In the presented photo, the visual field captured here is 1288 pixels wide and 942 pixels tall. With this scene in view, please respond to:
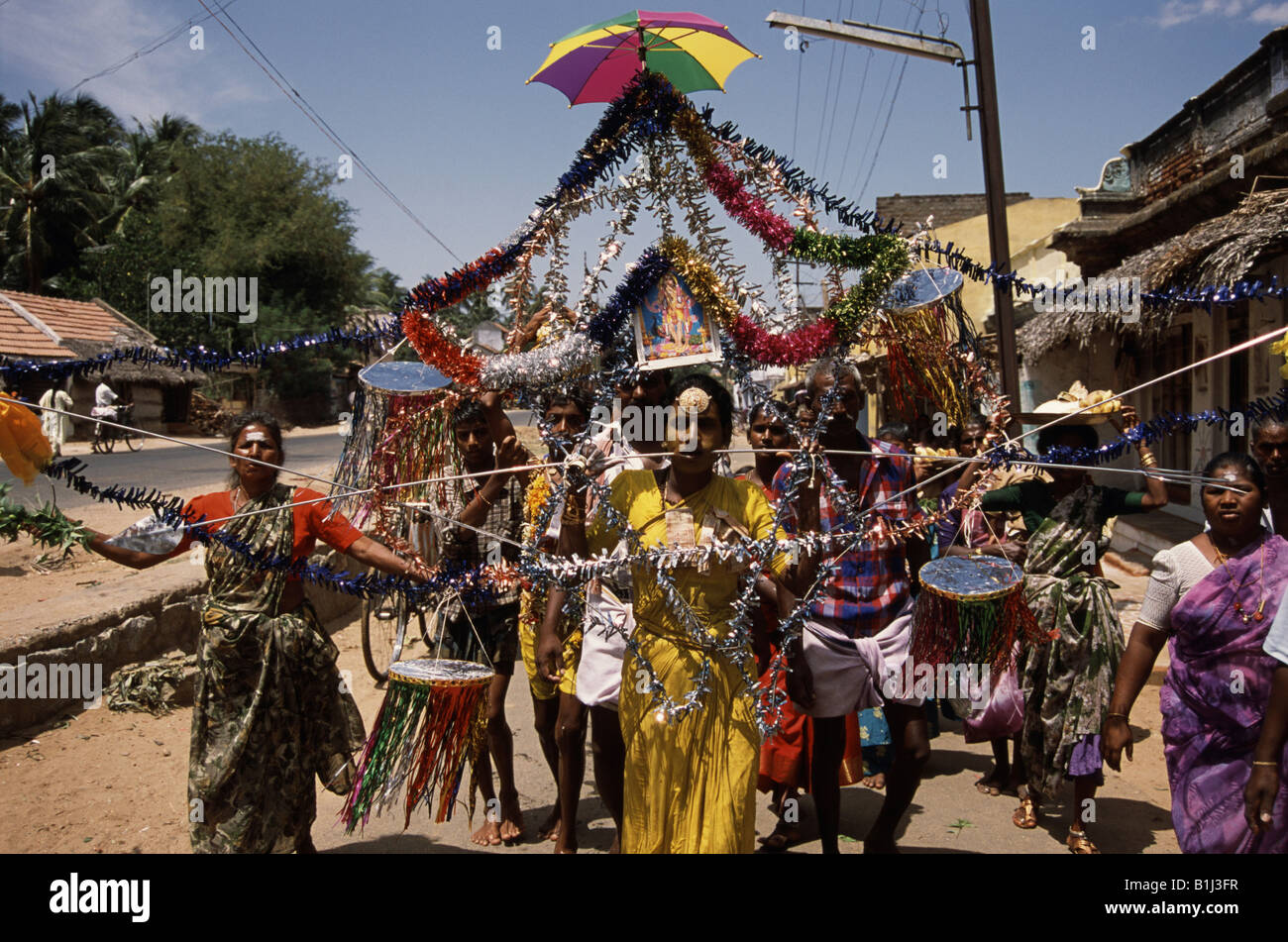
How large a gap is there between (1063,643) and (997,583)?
2.83 ft

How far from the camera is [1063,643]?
14.0 ft

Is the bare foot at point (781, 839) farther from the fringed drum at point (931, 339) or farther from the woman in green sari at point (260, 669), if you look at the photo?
the fringed drum at point (931, 339)

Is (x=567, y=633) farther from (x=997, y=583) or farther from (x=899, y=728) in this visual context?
(x=997, y=583)

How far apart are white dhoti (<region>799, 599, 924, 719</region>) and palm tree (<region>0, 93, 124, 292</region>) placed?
39.1 m

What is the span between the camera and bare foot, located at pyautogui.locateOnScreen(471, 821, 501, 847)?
4.23m

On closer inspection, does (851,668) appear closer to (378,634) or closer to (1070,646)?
(1070,646)

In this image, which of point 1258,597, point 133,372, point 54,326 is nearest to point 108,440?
point 54,326

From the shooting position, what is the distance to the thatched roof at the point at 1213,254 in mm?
6555

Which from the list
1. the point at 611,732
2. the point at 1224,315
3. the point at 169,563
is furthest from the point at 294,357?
the point at 611,732

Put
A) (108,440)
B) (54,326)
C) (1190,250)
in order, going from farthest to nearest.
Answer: (54,326)
(108,440)
(1190,250)

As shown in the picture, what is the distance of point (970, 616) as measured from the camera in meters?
3.62

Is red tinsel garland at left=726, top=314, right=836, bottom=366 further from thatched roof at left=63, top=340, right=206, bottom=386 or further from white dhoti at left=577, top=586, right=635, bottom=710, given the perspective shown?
thatched roof at left=63, top=340, right=206, bottom=386

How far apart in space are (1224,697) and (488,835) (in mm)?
2966
